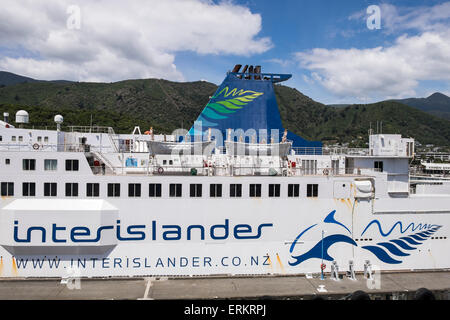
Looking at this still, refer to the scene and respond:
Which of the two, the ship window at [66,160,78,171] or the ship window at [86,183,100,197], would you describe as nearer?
the ship window at [86,183,100,197]

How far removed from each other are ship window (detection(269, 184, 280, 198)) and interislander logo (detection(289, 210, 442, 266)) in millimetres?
2121

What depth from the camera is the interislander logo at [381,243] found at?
15.0m

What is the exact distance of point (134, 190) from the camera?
14.3 m

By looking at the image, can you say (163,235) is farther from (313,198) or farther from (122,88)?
(122,88)

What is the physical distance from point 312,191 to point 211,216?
4893 millimetres

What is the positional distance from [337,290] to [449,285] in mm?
5443

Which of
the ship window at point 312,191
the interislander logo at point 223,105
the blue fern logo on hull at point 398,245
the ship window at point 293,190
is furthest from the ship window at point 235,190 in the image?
the blue fern logo on hull at point 398,245

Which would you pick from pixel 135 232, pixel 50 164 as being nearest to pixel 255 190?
pixel 135 232

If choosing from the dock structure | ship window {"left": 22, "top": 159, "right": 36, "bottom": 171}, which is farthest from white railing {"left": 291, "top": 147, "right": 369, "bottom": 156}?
ship window {"left": 22, "top": 159, "right": 36, "bottom": 171}

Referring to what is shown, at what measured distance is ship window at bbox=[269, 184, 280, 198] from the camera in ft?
49.2

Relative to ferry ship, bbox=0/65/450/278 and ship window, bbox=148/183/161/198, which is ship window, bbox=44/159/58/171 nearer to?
ferry ship, bbox=0/65/450/278

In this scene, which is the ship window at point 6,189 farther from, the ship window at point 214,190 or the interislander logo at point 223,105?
the interislander logo at point 223,105

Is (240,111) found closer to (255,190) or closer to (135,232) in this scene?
(255,190)
